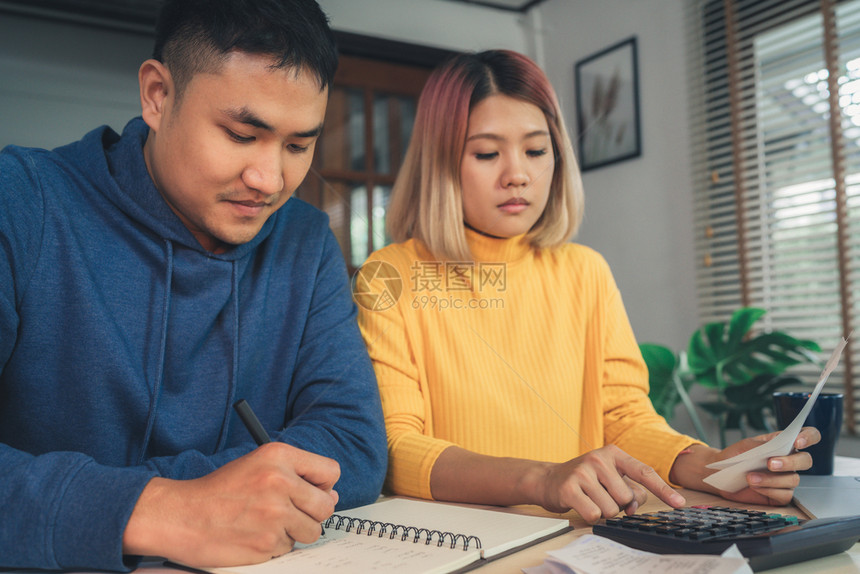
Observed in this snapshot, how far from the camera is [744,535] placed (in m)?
0.55

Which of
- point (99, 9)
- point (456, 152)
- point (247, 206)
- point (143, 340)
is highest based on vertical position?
point (99, 9)

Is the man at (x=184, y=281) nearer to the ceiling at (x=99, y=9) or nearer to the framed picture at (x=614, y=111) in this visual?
the framed picture at (x=614, y=111)

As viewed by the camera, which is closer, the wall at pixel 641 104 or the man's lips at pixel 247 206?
the man's lips at pixel 247 206

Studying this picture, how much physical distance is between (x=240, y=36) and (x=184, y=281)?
1.03 feet

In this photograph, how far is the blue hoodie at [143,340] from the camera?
31.0 inches

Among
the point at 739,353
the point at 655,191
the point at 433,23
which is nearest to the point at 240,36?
the point at 739,353

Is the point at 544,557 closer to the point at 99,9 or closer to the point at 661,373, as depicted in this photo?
the point at 661,373

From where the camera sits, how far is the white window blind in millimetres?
1826

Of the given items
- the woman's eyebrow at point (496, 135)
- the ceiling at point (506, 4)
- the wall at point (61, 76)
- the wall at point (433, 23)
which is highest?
the ceiling at point (506, 4)

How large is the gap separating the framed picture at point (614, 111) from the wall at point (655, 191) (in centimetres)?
5

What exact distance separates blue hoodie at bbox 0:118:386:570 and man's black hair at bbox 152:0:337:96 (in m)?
0.15

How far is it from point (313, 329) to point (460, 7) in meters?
2.14

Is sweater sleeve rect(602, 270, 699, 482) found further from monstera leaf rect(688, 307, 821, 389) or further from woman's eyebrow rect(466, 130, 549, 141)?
monstera leaf rect(688, 307, 821, 389)

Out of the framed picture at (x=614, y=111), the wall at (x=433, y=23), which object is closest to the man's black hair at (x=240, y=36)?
the framed picture at (x=614, y=111)
